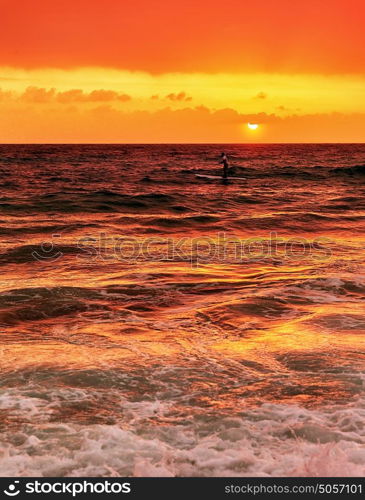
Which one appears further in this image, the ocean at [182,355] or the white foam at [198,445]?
the ocean at [182,355]

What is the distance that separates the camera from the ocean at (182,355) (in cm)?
510

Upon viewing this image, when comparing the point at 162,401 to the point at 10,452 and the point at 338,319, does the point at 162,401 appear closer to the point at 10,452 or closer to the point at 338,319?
the point at 10,452

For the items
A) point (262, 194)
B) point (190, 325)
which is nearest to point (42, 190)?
point (262, 194)

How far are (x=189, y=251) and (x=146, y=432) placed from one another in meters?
11.8

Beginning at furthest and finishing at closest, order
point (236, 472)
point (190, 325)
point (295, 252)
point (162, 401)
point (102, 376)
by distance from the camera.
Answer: point (295, 252) → point (190, 325) → point (102, 376) → point (162, 401) → point (236, 472)

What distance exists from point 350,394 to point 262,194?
3279 centimetres

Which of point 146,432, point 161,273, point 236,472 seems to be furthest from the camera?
point 161,273

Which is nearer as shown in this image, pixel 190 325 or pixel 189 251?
pixel 190 325

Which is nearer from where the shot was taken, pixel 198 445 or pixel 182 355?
pixel 198 445

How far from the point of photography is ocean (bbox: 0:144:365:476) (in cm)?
510

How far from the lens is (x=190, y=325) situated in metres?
9.38

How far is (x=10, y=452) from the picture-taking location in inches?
200

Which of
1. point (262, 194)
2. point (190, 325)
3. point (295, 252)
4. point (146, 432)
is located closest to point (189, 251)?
point (295, 252)

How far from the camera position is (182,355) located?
779 cm
